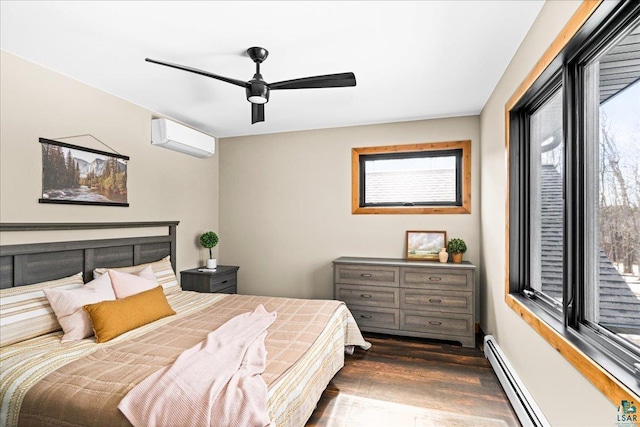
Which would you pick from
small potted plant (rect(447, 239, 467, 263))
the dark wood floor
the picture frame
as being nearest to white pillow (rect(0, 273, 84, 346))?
the dark wood floor

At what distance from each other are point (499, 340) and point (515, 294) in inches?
24.3

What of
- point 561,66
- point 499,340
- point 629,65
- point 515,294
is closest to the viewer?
point 629,65

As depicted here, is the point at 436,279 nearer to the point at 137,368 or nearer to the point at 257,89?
the point at 257,89

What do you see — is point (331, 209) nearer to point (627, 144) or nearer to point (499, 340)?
point (499, 340)

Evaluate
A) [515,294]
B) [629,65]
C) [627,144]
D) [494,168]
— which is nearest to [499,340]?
[515,294]

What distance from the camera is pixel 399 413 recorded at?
7.43ft

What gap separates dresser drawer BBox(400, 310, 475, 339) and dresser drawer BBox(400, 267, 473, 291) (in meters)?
0.28

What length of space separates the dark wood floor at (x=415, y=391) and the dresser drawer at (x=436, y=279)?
612mm

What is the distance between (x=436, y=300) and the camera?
3553mm

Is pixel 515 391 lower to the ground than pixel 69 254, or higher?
lower

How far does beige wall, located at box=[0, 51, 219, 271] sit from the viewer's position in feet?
7.93

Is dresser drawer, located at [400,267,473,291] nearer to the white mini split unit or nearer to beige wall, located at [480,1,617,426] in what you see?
beige wall, located at [480,1,617,426]

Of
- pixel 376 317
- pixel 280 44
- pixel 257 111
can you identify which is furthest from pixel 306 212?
pixel 280 44

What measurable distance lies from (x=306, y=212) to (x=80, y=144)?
2.55 m
